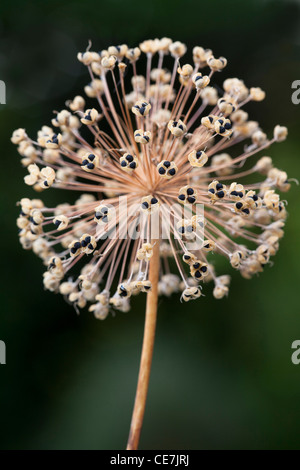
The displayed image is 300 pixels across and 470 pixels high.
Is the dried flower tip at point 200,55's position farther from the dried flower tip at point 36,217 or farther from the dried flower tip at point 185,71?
the dried flower tip at point 36,217

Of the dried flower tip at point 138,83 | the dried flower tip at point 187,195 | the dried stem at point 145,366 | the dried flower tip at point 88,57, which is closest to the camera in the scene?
the dried flower tip at point 187,195

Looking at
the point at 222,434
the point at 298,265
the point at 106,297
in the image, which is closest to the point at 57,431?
the point at 222,434

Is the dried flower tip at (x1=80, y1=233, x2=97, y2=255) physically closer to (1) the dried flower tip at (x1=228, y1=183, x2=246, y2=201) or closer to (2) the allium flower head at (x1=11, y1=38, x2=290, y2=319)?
(2) the allium flower head at (x1=11, y1=38, x2=290, y2=319)

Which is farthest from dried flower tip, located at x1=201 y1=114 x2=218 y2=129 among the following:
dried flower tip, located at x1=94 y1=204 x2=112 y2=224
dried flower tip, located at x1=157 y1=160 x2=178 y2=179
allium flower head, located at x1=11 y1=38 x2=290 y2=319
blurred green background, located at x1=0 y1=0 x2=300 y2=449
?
blurred green background, located at x1=0 y1=0 x2=300 y2=449

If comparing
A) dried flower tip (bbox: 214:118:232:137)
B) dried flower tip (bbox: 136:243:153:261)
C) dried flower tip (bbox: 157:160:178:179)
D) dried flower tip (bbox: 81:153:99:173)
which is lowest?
dried flower tip (bbox: 136:243:153:261)

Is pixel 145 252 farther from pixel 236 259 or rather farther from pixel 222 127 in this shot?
pixel 222 127

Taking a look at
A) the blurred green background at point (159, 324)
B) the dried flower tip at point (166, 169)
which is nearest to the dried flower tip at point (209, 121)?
the dried flower tip at point (166, 169)
